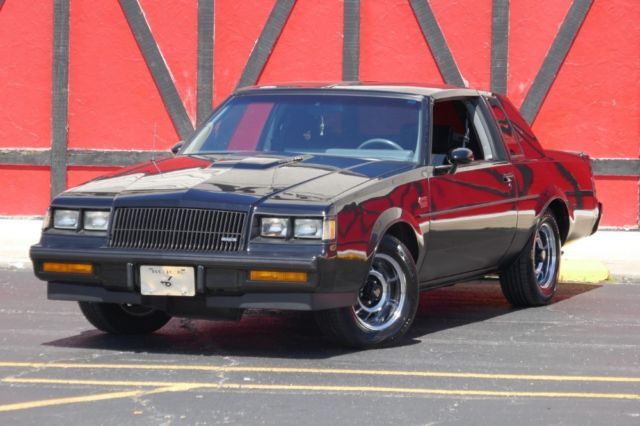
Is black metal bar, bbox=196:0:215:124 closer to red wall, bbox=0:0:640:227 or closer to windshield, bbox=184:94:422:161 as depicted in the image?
red wall, bbox=0:0:640:227

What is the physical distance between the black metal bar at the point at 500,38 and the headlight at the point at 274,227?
381 inches

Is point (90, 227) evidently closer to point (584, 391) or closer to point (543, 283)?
point (584, 391)

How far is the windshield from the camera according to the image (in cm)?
963

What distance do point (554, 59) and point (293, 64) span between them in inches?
125

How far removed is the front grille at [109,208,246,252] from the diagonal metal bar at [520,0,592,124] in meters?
9.70

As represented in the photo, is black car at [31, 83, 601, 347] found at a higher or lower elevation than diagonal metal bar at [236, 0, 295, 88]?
lower

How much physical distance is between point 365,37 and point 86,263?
32.1 feet

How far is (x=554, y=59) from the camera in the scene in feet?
57.3

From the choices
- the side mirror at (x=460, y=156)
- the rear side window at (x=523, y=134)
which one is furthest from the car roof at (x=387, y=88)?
the rear side window at (x=523, y=134)

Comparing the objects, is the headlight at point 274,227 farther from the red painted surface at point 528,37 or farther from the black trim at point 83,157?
the black trim at point 83,157

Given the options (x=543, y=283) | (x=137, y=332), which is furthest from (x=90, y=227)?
(x=543, y=283)

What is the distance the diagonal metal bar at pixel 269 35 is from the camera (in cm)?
1786

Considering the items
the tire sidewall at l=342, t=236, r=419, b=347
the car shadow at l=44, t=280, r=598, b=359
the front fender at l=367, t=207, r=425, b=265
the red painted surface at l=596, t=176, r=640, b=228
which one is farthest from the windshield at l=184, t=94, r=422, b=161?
the red painted surface at l=596, t=176, r=640, b=228

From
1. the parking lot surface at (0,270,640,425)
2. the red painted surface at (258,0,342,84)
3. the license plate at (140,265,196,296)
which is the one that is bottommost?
the parking lot surface at (0,270,640,425)
